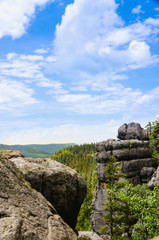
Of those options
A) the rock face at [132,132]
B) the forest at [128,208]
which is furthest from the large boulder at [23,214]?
the rock face at [132,132]

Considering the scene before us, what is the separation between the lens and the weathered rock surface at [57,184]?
13.0 metres

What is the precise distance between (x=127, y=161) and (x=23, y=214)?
147ft

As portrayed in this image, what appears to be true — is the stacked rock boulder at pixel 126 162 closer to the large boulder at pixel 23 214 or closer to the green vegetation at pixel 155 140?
the green vegetation at pixel 155 140

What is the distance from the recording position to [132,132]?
2272 inches

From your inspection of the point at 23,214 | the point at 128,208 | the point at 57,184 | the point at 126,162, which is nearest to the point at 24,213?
the point at 23,214

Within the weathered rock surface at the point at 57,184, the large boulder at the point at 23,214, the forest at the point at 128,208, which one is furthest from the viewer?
the weathered rock surface at the point at 57,184

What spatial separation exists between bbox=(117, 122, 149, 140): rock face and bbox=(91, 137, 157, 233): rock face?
4.58 m

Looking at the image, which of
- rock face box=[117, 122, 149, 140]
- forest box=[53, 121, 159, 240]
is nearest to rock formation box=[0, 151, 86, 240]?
forest box=[53, 121, 159, 240]

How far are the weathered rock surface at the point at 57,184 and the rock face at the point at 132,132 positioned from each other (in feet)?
144

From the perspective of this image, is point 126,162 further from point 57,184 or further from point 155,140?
point 57,184

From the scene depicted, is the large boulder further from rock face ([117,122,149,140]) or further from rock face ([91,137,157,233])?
rock face ([117,122,149,140])

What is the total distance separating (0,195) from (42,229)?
6.56 ft

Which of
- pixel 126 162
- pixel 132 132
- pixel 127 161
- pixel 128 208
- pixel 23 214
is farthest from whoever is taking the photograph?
pixel 132 132

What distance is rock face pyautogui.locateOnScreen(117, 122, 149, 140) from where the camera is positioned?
5647 cm
